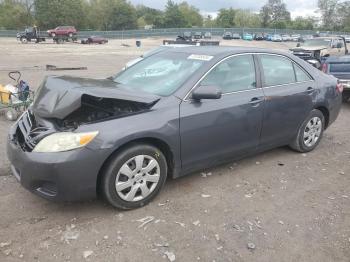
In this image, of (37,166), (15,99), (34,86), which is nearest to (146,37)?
(34,86)

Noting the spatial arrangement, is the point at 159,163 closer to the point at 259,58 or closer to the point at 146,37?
the point at 259,58

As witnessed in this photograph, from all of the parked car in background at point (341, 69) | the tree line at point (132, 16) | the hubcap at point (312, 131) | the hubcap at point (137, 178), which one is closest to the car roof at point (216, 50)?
the hubcap at point (312, 131)

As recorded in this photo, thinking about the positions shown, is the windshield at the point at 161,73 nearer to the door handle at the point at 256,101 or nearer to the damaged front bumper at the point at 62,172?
the door handle at the point at 256,101

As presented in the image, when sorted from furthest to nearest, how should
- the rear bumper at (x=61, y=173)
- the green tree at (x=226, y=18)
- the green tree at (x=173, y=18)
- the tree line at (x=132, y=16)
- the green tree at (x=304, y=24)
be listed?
the green tree at (x=226, y=18)
the green tree at (x=304, y=24)
the green tree at (x=173, y=18)
the tree line at (x=132, y=16)
the rear bumper at (x=61, y=173)

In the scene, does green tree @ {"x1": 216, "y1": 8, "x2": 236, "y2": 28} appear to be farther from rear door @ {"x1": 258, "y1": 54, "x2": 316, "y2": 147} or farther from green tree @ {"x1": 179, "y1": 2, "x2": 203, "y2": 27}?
rear door @ {"x1": 258, "y1": 54, "x2": 316, "y2": 147}

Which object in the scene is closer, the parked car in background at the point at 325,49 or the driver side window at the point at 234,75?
the driver side window at the point at 234,75

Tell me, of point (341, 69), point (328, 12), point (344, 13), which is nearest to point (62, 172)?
point (341, 69)

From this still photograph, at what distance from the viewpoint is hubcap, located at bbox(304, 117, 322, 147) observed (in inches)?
217

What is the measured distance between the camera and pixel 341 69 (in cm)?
895

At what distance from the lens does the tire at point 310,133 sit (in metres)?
5.42

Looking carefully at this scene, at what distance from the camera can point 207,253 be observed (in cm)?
320

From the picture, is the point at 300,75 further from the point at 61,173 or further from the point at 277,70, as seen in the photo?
the point at 61,173

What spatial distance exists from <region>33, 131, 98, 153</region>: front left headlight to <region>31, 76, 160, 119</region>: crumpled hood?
237mm

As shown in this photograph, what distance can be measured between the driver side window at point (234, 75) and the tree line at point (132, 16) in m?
85.7
